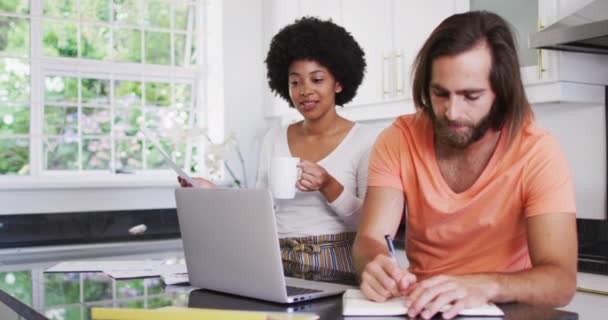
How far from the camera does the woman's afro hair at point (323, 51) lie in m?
2.21

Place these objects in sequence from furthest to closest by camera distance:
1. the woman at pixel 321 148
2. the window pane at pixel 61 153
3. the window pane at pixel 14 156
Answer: the window pane at pixel 61 153 → the window pane at pixel 14 156 → the woman at pixel 321 148

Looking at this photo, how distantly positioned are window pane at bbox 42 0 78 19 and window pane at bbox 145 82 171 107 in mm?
609

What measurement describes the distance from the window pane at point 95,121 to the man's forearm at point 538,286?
3.22 metres

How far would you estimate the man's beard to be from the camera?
5.13ft

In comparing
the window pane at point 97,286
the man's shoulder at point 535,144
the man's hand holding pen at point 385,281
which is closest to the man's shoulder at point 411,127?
the man's shoulder at point 535,144

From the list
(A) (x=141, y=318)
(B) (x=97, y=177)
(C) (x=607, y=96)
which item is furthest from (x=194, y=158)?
(A) (x=141, y=318)

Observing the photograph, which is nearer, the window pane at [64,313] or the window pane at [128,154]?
the window pane at [64,313]

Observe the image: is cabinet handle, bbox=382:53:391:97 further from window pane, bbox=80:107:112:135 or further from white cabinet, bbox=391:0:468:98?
window pane, bbox=80:107:112:135

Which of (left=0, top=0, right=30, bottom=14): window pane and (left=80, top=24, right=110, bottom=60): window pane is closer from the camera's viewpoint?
(left=0, top=0, right=30, bottom=14): window pane

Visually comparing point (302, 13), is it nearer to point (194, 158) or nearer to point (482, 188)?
point (194, 158)

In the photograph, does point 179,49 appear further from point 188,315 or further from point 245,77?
point 188,315

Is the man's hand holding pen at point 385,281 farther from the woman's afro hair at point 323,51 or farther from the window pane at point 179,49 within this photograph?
the window pane at point 179,49

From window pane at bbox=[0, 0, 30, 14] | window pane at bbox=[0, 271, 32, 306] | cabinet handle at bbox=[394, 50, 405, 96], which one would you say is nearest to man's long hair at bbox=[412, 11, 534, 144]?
window pane at bbox=[0, 271, 32, 306]

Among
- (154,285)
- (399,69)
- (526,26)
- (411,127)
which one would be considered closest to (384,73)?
(399,69)
